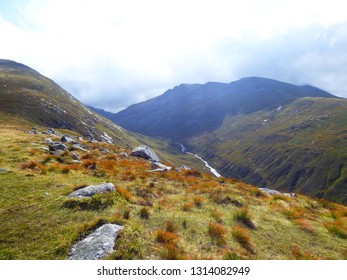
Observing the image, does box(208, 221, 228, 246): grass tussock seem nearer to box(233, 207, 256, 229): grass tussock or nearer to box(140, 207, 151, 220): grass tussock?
box(233, 207, 256, 229): grass tussock

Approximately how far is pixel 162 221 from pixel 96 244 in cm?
383

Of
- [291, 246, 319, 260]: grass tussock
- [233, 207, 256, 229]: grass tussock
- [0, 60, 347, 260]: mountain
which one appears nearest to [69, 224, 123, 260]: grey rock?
[0, 60, 347, 260]: mountain

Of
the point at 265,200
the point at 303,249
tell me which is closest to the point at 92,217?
the point at 303,249

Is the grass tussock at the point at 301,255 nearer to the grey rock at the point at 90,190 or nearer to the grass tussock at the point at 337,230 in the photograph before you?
the grass tussock at the point at 337,230

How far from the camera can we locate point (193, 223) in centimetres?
1234

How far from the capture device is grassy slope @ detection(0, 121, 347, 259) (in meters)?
9.68

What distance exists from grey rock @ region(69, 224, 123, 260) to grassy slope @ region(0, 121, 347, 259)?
0.35 meters
